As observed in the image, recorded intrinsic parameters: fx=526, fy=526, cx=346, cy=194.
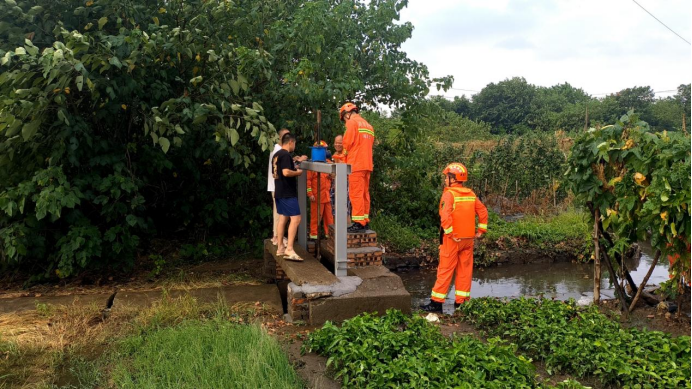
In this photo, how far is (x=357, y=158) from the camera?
6.90 metres

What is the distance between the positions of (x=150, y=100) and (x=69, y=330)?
3275mm

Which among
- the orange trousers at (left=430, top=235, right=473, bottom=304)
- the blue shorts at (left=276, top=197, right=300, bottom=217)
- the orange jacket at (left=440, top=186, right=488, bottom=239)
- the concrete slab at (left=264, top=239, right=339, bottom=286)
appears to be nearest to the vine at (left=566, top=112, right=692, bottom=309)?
the orange jacket at (left=440, top=186, right=488, bottom=239)

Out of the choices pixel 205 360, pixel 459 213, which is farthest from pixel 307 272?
pixel 205 360

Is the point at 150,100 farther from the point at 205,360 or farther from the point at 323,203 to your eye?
the point at 205,360

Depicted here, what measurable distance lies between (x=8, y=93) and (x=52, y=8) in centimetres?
126

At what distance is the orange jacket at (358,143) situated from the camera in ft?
22.6

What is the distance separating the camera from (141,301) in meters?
6.21

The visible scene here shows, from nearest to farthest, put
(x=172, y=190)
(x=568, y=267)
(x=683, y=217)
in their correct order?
(x=683, y=217) < (x=172, y=190) < (x=568, y=267)

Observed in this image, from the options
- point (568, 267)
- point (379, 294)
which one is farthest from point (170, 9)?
point (568, 267)

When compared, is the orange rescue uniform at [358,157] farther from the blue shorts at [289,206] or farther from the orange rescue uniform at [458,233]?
the orange rescue uniform at [458,233]

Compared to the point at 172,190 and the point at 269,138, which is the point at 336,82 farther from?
the point at 172,190

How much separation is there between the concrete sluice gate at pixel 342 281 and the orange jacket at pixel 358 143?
66 cm

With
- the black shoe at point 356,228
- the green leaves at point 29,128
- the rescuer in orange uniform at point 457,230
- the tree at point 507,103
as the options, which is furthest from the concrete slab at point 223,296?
the tree at point 507,103

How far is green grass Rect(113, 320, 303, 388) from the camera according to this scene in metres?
3.74
